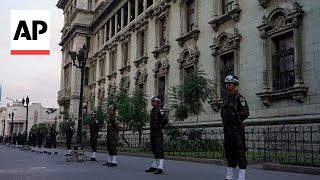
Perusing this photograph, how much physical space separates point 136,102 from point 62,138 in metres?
26.8

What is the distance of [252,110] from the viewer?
61.2 ft

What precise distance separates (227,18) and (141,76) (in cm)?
1255

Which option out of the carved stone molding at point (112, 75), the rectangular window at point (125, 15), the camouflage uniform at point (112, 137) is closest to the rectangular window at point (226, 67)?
the camouflage uniform at point (112, 137)

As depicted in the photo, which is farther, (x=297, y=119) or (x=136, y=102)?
(x=136, y=102)

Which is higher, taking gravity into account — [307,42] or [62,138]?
[307,42]

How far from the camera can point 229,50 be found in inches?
809

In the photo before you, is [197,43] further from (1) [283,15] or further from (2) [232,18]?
(1) [283,15]

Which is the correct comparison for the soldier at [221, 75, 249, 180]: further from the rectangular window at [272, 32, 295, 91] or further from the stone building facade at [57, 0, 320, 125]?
the rectangular window at [272, 32, 295, 91]

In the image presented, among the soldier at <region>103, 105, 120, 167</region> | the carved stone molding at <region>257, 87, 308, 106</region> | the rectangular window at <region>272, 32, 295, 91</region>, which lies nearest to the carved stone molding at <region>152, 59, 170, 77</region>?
the carved stone molding at <region>257, 87, 308, 106</region>

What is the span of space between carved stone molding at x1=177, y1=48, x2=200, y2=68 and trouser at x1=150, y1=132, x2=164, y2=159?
13474 mm

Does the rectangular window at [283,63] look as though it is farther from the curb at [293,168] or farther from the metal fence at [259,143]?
the curb at [293,168]

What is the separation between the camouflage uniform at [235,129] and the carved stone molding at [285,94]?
915 centimetres

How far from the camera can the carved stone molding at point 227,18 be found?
20141 mm

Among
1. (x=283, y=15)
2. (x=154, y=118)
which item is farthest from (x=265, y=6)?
(x=154, y=118)
